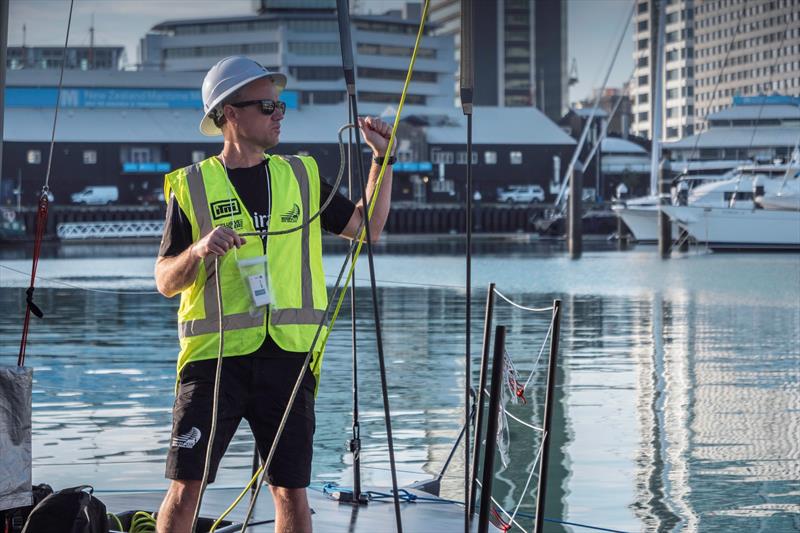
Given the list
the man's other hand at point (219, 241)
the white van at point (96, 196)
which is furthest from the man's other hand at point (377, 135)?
the white van at point (96, 196)

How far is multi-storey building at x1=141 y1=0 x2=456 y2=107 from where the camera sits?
447 ft

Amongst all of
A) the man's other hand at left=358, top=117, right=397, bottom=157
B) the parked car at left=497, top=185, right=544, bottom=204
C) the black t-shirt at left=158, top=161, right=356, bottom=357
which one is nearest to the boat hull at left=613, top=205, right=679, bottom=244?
the parked car at left=497, top=185, right=544, bottom=204

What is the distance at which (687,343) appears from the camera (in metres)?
20.4

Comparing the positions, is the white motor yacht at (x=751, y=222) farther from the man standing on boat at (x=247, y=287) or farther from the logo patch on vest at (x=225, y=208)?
the logo patch on vest at (x=225, y=208)

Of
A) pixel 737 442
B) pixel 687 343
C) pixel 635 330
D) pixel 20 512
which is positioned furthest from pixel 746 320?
pixel 20 512

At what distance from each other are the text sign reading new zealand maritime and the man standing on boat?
290 feet

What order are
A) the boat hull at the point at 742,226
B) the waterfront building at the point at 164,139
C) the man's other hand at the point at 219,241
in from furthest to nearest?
1. the waterfront building at the point at 164,139
2. the boat hull at the point at 742,226
3. the man's other hand at the point at 219,241

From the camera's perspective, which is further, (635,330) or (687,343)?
(635,330)

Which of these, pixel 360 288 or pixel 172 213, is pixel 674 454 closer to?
pixel 172 213

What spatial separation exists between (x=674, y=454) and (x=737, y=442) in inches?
31.6

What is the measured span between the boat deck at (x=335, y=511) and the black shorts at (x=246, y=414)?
3.15ft

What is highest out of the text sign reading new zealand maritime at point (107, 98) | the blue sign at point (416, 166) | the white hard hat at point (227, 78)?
the text sign reading new zealand maritime at point (107, 98)

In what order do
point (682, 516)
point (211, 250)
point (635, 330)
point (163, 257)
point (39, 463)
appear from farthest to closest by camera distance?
point (635, 330) < point (39, 463) < point (682, 516) < point (163, 257) < point (211, 250)

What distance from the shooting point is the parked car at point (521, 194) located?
96319 mm
